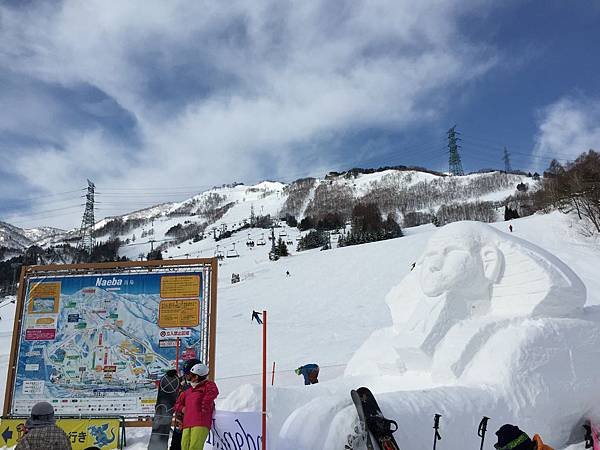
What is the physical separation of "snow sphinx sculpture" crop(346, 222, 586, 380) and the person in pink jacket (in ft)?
8.83

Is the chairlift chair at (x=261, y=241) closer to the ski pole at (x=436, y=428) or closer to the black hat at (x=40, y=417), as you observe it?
the ski pole at (x=436, y=428)

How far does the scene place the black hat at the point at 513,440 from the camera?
2.79 m

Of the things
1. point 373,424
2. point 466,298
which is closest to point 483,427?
point 373,424

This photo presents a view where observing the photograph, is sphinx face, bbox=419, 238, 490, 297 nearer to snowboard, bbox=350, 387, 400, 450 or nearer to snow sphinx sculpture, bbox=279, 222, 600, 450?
snow sphinx sculpture, bbox=279, 222, 600, 450

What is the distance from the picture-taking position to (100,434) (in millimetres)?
6090

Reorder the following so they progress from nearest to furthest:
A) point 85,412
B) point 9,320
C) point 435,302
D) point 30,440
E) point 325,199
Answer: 1. point 30,440
2. point 435,302
3. point 85,412
4. point 9,320
5. point 325,199

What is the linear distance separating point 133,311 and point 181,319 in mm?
778

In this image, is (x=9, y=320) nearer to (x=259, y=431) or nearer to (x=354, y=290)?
(x=354, y=290)

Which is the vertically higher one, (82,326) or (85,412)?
(82,326)

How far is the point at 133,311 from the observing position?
22.2ft

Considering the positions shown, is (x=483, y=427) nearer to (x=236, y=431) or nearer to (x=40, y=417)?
(x=236, y=431)

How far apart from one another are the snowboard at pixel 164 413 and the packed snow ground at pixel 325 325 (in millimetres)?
646

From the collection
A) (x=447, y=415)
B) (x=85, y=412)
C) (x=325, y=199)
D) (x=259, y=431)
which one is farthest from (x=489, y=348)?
(x=325, y=199)

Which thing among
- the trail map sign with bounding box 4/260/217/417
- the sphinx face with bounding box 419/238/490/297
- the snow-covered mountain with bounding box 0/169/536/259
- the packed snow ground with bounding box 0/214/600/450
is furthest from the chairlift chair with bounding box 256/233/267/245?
the sphinx face with bounding box 419/238/490/297
